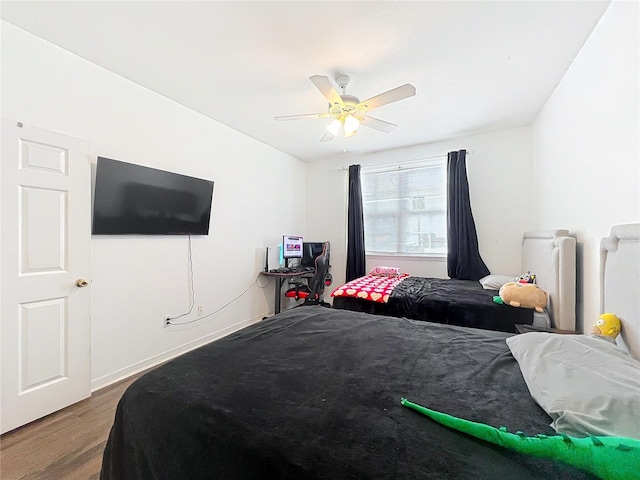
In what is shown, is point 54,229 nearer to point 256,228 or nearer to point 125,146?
point 125,146

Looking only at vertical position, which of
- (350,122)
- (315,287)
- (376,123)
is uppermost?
(376,123)

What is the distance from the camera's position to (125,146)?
2.51 metres

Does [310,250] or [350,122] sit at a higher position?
[350,122]

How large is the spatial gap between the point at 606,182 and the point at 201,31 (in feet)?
9.25

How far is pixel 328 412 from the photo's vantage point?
935mm

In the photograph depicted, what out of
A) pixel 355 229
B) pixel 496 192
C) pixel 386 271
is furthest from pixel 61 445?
pixel 496 192

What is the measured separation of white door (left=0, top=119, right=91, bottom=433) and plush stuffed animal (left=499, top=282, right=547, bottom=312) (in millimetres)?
3486

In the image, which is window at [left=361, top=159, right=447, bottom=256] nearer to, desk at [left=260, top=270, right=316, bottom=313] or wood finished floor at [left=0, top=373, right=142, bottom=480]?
desk at [left=260, top=270, right=316, bottom=313]

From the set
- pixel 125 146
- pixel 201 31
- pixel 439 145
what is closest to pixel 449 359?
pixel 201 31

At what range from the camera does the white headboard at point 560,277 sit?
78.9 inches

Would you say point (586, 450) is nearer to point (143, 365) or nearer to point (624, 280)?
point (624, 280)

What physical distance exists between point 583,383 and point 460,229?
3124 mm

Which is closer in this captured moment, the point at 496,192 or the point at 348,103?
the point at 348,103

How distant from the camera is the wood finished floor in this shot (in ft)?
4.98
